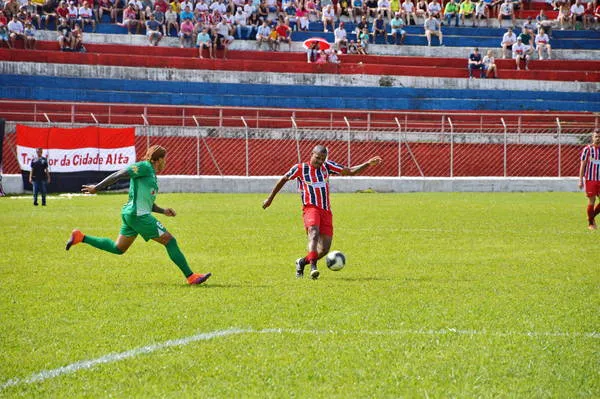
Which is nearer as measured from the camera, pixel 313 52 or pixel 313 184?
pixel 313 184

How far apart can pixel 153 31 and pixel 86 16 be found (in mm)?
2960

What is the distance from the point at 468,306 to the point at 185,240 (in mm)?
8589

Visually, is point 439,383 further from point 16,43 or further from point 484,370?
point 16,43

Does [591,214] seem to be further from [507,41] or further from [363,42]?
[507,41]

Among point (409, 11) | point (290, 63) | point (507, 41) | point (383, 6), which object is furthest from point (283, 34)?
point (507, 41)

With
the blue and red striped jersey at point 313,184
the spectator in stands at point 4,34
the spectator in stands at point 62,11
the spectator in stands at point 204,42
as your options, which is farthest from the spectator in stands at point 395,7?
the blue and red striped jersey at point 313,184

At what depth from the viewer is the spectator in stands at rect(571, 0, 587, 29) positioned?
4744 cm

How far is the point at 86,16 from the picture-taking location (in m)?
40.9

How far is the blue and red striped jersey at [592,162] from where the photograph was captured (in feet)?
64.1

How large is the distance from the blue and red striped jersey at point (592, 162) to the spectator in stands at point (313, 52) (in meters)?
23.0

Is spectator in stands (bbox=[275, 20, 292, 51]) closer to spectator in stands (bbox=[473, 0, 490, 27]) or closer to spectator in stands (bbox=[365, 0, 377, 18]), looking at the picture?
spectator in stands (bbox=[365, 0, 377, 18])

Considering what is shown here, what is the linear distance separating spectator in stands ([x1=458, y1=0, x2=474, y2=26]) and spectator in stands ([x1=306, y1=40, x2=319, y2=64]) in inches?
361

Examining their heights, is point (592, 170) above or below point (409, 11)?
below

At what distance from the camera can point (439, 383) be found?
20.2ft
